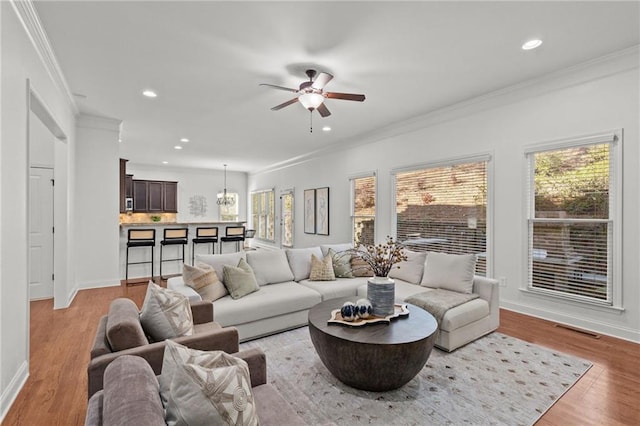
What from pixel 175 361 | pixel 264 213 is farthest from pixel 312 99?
pixel 264 213

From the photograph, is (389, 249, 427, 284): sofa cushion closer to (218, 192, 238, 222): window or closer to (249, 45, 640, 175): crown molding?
(249, 45, 640, 175): crown molding

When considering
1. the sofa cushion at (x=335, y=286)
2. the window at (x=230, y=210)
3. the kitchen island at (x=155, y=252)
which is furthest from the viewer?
the window at (x=230, y=210)

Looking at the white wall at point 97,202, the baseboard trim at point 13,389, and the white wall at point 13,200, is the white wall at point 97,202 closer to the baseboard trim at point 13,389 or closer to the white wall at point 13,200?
the white wall at point 13,200

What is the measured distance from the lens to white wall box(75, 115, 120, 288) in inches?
201

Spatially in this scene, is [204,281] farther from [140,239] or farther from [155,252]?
[155,252]

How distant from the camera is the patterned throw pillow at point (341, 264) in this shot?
426 centimetres

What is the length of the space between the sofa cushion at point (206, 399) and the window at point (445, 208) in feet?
13.7

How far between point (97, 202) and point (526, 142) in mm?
6573

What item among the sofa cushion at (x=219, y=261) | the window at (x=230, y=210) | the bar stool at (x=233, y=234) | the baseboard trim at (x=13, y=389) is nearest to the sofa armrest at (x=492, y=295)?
the sofa cushion at (x=219, y=261)

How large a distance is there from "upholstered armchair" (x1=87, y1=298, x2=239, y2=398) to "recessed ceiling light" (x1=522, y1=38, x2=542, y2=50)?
3.64 m

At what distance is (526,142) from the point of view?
3.88m

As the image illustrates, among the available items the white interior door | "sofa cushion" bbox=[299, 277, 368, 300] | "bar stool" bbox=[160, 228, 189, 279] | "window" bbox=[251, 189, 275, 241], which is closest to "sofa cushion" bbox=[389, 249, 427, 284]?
"sofa cushion" bbox=[299, 277, 368, 300]

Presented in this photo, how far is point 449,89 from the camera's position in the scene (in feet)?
13.3

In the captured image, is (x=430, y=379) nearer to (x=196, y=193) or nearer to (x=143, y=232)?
(x=143, y=232)
